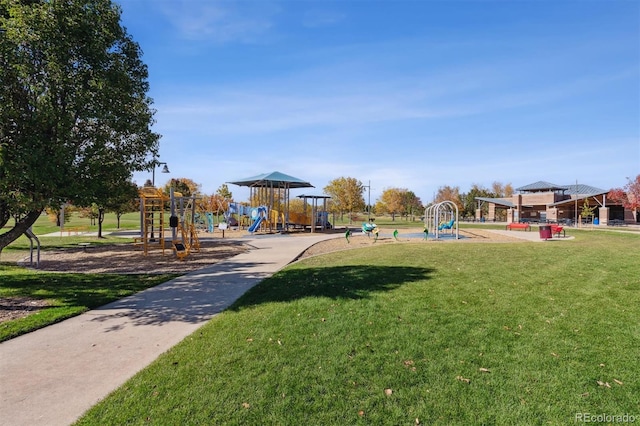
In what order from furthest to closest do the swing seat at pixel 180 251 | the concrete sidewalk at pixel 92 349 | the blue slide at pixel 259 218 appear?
the blue slide at pixel 259 218 < the swing seat at pixel 180 251 < the concrete sidewalk at pixel 92 349

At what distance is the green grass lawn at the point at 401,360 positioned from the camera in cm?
350

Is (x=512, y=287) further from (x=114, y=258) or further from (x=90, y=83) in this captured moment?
(x=114, y=258)

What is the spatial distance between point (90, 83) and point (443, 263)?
10305 mm

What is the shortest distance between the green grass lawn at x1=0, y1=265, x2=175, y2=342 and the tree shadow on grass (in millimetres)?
2998

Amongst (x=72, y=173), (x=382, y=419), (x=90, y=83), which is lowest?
(x=382, y=419)

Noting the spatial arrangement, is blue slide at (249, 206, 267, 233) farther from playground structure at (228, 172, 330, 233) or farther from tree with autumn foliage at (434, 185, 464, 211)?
tree with autumn foliage at (434, 185, 464, 211)

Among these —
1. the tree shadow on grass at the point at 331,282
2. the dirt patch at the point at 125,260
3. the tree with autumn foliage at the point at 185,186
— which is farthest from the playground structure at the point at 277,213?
the tree with autumn foliage at the point at 185,186

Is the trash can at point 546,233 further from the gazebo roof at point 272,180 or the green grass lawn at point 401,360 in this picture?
the gazebo roof at point 272,180

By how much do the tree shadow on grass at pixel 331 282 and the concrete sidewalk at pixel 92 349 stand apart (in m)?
0.56

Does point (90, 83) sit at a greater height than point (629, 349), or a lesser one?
greater

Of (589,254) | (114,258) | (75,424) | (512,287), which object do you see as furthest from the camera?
(114,258)

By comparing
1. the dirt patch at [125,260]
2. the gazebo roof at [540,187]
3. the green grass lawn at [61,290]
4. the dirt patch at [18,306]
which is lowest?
the dirt patch at [18,306]

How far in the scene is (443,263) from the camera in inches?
446

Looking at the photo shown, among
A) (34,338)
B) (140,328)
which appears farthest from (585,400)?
(34,338)
